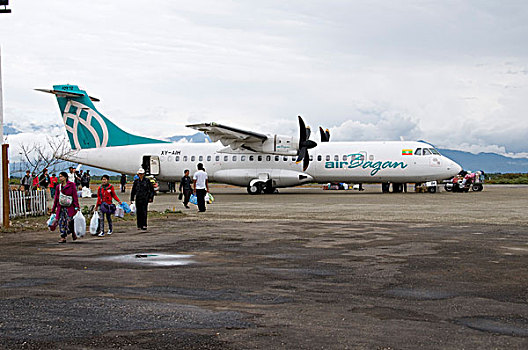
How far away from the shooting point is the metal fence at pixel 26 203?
18016mm

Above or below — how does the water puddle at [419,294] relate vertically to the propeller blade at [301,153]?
below

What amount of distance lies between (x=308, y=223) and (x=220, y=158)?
2101 cm

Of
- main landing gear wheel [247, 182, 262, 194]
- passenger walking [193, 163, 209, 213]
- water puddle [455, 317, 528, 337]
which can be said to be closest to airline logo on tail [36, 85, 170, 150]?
main landing gear wheel [247, 182, 262, 194]

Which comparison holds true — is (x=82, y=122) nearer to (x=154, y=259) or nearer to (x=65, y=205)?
(x=65, y=205)

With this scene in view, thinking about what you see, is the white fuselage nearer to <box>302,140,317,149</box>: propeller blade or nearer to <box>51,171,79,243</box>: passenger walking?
<box>302,140,317,149</box>: propeller blade

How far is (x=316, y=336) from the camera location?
194 inches

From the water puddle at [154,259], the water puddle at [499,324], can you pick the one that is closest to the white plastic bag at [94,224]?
the water puddle at [154,259]

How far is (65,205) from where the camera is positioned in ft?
41.2

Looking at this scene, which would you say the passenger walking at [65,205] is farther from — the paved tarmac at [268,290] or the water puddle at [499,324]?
the water puddle at [499,324]

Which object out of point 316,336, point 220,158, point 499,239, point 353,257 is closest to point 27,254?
point 353,257

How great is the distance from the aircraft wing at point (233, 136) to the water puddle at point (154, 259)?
73.5ft

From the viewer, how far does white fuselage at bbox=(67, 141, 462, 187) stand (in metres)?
34.0

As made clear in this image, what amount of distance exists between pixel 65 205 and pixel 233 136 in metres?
22.3

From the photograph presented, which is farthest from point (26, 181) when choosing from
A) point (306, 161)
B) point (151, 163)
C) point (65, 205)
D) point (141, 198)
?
point (65, 205)
